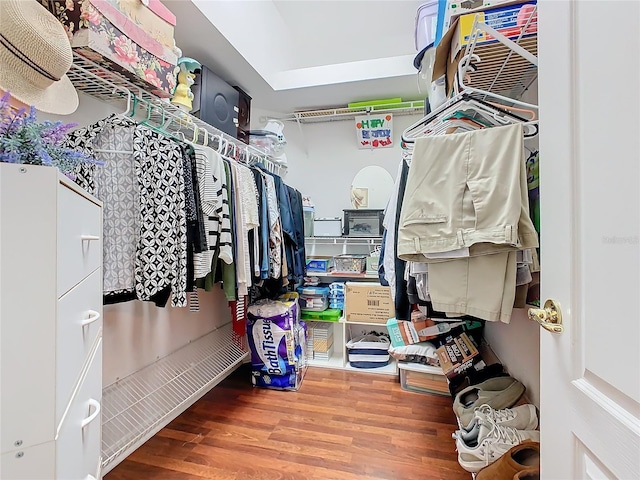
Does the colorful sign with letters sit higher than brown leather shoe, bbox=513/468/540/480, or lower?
higher

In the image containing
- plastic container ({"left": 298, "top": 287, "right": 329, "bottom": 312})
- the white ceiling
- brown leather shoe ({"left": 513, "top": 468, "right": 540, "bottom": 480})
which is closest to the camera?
brown leather shoe ({"left": 513, "top": 468, "right": 540, "bottom": 480})

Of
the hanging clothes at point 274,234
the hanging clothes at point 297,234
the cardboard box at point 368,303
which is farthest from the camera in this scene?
the cardboard box at point 368,303

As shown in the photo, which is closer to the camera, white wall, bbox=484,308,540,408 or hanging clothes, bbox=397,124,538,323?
hanging clothes, bbox=397,124,538,323

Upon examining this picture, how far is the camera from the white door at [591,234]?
0.43m

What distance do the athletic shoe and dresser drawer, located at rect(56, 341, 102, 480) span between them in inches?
53.7

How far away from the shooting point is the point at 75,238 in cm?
68

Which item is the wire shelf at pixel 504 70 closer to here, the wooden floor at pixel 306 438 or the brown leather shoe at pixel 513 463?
the brown leather shoe at pixel 513 463

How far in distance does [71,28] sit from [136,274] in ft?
2.76

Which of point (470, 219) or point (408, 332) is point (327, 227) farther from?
point (470, 219)

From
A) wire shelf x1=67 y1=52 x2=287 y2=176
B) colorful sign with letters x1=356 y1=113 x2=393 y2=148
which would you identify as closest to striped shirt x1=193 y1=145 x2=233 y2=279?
wire shelf x1=67 y1=52 x2=287 y2=176

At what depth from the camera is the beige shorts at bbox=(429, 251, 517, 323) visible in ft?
3.19

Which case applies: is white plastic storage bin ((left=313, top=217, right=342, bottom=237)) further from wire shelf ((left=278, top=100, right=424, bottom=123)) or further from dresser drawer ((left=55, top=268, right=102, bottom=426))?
dresser drawer ((left=55, top=268, right=102, bottom=426))

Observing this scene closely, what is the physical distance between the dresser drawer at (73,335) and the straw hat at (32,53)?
0.54m

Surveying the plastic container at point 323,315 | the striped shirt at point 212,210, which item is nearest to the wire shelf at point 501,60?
the striped shirt at point 212,210
